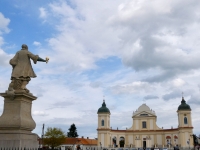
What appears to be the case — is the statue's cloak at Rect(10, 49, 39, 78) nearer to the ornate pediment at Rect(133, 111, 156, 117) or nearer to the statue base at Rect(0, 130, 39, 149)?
A: the statue base at Rect(0, 130, 39, 149)

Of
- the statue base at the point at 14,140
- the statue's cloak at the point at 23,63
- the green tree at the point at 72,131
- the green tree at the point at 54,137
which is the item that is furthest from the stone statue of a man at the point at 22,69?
the green tree at the point at 72,131

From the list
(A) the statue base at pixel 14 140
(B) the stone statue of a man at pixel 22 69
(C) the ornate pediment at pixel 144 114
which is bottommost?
(A) the statue base at pixel 14 140

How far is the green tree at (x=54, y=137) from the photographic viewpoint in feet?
196

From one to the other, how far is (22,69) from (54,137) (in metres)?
52.9

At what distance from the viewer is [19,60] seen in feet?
35.9

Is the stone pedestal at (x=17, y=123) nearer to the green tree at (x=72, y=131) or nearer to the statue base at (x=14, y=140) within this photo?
the statue base at (x=14, y=140)

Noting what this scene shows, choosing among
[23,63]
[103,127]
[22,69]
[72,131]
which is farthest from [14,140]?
[72,131]

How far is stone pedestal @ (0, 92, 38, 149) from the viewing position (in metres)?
9.70

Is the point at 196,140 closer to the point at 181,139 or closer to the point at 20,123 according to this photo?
the point at 181,139

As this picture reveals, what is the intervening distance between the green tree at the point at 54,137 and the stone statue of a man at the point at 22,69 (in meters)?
50.4

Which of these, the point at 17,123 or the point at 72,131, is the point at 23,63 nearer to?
the point at 17,123

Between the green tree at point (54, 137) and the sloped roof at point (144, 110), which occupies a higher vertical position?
the sloped roof at point (144, 110)

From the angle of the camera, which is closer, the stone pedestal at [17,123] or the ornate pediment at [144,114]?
the stone pedestal at [17,123]

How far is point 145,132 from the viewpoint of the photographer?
81250mm
